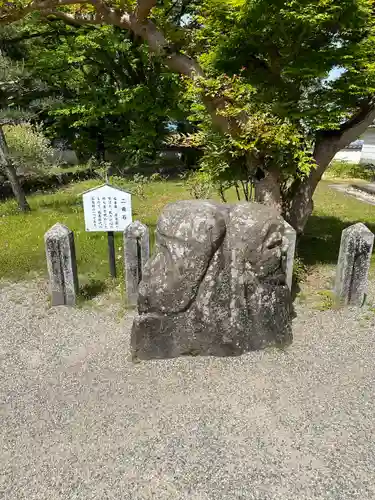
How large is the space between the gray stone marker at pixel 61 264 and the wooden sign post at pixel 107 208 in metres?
0.51

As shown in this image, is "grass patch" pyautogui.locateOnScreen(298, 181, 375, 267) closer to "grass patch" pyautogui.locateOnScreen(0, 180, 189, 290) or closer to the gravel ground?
the gravel ground

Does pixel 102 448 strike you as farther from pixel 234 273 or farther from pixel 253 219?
pixel 253 219

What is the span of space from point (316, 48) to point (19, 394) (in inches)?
267

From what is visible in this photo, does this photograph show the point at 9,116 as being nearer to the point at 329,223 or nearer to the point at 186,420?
the point at 329,223

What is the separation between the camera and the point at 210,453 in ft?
10.6

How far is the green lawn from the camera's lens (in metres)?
7.57

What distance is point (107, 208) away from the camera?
20.1ft

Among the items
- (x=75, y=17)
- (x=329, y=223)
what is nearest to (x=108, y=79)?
(x=75, y=17)

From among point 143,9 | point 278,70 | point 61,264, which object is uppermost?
point 143,9

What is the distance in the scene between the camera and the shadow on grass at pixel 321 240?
7.89 metres

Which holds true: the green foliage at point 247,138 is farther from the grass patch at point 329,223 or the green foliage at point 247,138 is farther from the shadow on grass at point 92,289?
the shadow on grass at point 92,289

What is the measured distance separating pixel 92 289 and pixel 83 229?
389 centimetres

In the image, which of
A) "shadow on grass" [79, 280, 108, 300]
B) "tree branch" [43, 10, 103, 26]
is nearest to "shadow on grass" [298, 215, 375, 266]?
"shadow on grass" [79, 280, 108, 300]

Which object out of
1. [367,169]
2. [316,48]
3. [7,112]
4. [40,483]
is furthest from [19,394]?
[367,169]
